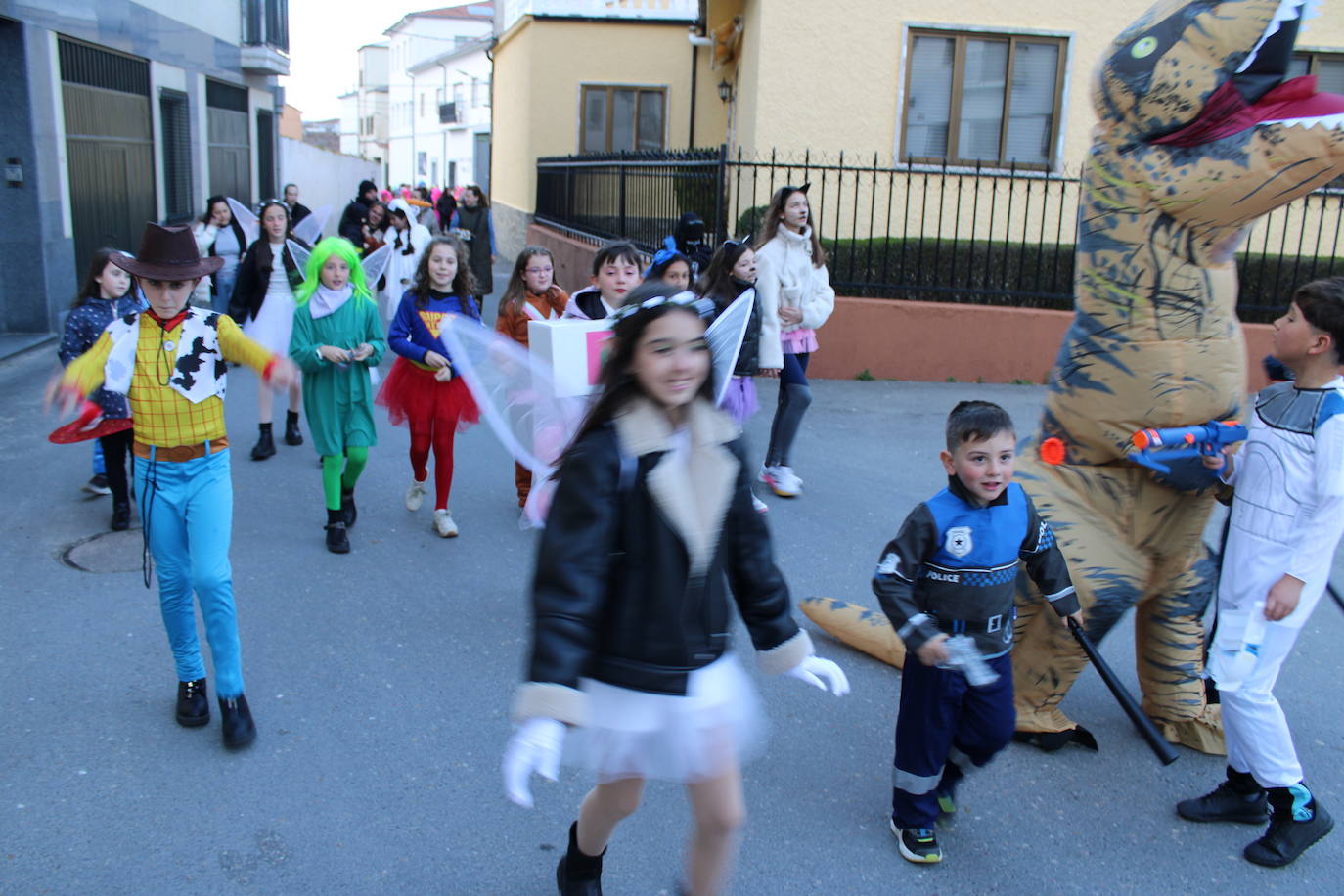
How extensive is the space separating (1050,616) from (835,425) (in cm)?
508

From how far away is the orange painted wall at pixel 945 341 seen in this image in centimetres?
1022

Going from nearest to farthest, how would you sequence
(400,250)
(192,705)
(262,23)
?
1. (192,705)
2. (400,250)
3. (262,23)

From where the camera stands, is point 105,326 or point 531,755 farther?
point 105,326

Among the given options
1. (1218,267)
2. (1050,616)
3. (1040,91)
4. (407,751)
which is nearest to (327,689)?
(407,751)

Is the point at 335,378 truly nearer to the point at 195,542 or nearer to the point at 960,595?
the point at 195,542

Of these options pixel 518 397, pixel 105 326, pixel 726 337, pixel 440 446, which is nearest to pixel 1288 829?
pixel 726 337

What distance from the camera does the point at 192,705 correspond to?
384 cm

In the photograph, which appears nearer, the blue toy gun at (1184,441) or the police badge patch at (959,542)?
the police badge patch at (959,542)

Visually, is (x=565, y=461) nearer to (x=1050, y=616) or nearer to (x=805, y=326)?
(x=1050, y=616)

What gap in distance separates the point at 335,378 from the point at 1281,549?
4234 mm

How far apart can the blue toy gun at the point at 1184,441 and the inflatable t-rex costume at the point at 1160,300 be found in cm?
5

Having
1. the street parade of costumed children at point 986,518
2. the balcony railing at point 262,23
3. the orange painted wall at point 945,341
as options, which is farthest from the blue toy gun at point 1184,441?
the balcony railing at point 262,23

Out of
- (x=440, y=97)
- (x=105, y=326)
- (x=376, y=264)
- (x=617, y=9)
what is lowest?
(x=105, y=326)

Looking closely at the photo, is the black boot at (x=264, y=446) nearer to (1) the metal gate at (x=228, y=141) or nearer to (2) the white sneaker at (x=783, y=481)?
(2) the white sneaker at (x=783, y=481)
